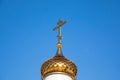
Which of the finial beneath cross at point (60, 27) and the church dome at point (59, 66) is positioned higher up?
the finial beneath cross at point (60, 27)

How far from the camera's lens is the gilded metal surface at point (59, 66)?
45.3ft

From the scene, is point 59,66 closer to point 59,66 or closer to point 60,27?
point 59,66

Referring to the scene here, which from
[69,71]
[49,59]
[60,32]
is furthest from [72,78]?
[60,32]

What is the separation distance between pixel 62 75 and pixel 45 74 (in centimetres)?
68

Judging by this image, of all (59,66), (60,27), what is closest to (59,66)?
(59,66)

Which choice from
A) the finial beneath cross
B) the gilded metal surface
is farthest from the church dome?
the finial beneath cross

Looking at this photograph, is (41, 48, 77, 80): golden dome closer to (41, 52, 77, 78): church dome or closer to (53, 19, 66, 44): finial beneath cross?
(41, 52, 77, 78): church dome

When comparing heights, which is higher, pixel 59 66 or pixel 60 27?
pixel 60 27

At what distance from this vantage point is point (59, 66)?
13.9m

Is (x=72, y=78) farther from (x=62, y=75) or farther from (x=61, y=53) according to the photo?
(x=61, y=53)

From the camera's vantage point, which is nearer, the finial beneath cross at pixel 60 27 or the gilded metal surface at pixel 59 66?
the gilded metal surface at pixel 59 66

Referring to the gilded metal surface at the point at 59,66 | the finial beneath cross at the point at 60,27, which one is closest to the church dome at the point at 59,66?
the gilded metal surface at the point at 59,66

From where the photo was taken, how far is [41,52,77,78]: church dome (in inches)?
543

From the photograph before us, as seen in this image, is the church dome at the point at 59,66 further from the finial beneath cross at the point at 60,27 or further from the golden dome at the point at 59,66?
the finial beneath cross at the point at 60,27
